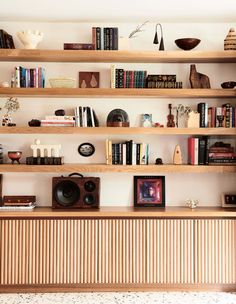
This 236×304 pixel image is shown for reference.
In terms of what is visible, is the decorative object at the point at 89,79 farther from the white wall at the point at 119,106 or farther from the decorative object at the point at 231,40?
the decorative object at the point at 231,40

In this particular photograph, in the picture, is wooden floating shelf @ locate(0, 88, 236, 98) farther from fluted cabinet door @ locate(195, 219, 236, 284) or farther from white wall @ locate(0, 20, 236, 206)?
fluted cabinet door @ locate(195, 219, 236, 284)

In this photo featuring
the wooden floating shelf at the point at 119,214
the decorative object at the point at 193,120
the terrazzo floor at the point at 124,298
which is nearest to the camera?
the terrazzo floor at the point at 124,298

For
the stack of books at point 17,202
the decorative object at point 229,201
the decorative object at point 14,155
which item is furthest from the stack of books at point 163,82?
the stack of books at point 17,202

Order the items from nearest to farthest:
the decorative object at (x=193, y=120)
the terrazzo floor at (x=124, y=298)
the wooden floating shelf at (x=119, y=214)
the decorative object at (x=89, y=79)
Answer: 1. the terrazzo floor at (x=124, y=298)
2. the wooden floating shelf at (x=119, y=214)
3. the decorative object at (x=193, y=120)
4. the decorative object at (x=89, y=79)

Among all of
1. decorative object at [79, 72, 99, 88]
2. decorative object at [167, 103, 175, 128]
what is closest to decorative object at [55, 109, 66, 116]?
decorative object at [79, 72, 99, 88]

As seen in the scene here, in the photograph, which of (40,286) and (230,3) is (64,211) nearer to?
(40,286)

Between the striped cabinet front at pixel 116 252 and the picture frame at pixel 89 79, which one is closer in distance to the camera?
A: the striped cabinet front at pixel 116 252

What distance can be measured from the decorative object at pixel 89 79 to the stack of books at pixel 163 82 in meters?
0.50

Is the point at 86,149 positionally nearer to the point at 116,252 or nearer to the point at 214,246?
the point at 116,252

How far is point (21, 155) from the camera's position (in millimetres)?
3797

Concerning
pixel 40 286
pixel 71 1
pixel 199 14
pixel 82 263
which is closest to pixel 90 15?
pixel 71 1

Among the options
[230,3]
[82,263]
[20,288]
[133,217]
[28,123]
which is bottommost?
[20,288]

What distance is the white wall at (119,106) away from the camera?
381 cm

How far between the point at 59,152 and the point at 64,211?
0.59 metres
